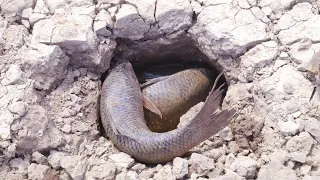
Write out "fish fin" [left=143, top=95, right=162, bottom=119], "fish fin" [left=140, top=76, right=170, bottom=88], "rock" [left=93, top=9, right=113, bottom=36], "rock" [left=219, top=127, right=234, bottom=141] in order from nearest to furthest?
"rock" [left=219, top=127, right=234, bottom=141]
"rock" [left=93, top=9, right=113, bottom=36]
"fish fin" [left=143, top=95, right=162, bottom=119]
"fish fin" [left=140, top=76, right=170, bottom=88]

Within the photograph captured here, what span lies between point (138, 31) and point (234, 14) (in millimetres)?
613

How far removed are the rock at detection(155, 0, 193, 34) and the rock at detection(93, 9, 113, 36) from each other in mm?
302

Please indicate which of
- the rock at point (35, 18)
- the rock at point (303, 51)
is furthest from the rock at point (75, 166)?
the rock at point (303, 51)

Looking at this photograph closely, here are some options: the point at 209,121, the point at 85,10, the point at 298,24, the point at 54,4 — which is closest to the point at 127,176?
the point at 209,121

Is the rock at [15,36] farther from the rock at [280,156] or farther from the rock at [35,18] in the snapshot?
the rock at [280,156]

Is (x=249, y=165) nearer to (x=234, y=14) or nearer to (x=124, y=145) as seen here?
(x=124, y=145)

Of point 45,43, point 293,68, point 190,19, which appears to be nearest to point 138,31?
point 190,19

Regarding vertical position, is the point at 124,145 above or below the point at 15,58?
below

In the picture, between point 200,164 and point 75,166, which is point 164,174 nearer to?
point 200,164

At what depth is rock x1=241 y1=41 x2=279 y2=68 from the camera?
3090 millimetres

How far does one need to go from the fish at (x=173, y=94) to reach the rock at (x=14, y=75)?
0.86m

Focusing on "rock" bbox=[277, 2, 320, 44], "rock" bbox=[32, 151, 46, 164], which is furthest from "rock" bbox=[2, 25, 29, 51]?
"rock" bbox=[277, 2, 320, 44]

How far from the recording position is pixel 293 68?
3.03 meters

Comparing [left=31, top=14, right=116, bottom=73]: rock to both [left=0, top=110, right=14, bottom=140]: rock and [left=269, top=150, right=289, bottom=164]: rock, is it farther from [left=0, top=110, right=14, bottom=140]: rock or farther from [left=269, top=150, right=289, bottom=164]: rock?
[left=269, top=150, right=289, bottom=164]: rock
